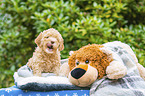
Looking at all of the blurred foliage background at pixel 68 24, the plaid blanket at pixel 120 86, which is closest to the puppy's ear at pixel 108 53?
the plaid blanket at pixel 120 86

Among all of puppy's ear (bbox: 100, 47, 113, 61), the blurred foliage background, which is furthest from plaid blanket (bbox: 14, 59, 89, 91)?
the blurred foliage background

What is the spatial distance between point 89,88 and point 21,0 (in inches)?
83.2

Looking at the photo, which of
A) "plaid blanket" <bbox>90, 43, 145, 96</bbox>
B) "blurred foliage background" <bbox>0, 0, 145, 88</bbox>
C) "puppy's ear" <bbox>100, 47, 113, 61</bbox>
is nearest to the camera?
"plaid blanket" <bbox>90, 43, 145, 96</bbox>

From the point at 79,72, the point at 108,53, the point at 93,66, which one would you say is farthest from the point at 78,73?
the point at 108,53

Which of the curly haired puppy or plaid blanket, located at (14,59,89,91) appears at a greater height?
the curly haired puppy

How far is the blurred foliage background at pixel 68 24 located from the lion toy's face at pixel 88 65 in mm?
844

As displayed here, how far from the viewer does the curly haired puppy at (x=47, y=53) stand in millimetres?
1132

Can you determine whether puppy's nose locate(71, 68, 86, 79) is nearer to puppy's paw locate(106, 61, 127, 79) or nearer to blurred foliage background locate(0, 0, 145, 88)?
puppy's paw locate(106, 61, 127, 79)

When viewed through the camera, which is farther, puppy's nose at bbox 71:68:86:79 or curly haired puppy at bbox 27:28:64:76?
curly haired puppy at bbox 27:28:64:76

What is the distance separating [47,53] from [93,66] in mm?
340

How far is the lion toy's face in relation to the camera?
38.0 inches

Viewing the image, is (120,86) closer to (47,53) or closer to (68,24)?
(47,53)

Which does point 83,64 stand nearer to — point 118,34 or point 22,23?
point 118,34

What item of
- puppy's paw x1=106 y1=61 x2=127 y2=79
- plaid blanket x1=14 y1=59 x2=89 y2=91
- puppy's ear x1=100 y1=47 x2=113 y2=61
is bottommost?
plaid blanket x1=14 y1=59 x2=89 y2=91
